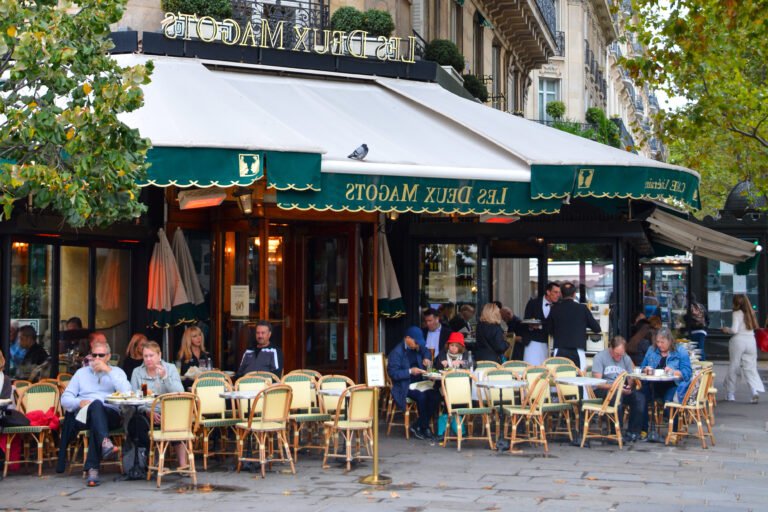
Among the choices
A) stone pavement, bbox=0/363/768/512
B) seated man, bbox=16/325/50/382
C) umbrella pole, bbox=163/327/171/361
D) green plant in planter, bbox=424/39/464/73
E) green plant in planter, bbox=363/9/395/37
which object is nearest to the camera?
stone pavement, bbox=0/363/768/512

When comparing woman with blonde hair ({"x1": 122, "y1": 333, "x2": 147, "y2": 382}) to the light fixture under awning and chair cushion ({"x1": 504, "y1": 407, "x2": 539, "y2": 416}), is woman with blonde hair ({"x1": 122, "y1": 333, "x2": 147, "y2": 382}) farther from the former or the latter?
the light fixture under awning

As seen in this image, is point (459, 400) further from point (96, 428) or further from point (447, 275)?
point (447, 275)

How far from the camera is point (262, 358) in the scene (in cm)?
1295

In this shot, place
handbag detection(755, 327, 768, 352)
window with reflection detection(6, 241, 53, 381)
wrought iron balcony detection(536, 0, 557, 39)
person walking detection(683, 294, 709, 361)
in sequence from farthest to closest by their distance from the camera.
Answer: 1. wrought iron balcony detection(536, 0, 557, 39)
2. person walking detection(683, 294, 709, 361)
3. handbag detection(755, 327, 768, 352)
4. window with reflection detection(6, 241, 53, 381)

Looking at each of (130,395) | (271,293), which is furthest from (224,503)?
(271,293)

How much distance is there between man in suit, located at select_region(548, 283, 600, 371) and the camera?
15.3 meters

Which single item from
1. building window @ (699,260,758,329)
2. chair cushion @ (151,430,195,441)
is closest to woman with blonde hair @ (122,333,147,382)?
chair cushion @ (151,430,195,441)

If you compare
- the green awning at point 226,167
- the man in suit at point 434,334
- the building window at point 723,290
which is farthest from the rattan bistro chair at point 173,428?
the building window at point 723,290

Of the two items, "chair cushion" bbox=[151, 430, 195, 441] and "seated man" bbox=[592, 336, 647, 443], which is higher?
"seated man" bbox=[592, 336, 647, 443]

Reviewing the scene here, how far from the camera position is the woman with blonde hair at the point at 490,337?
14750mm

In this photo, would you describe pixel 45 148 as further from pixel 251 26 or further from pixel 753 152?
pixel 753 152

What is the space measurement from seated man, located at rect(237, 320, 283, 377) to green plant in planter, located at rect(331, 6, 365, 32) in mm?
5553

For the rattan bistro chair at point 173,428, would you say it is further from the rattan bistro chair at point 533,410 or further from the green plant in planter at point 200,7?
the green plant in planter at point 200,7

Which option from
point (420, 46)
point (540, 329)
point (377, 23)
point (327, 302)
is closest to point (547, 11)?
point (420, 46)
